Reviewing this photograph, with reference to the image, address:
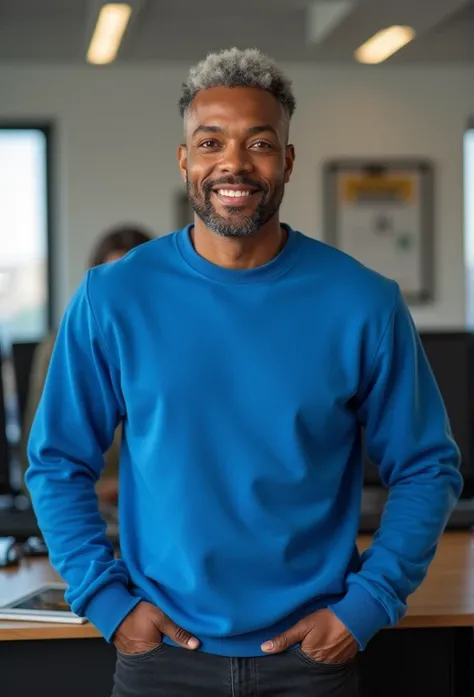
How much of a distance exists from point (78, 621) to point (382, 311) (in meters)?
0.78

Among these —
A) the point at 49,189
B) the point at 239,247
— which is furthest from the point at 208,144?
the point at 49,189

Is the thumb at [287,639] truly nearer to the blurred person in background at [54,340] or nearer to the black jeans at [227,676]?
the black jeans at [227,676]

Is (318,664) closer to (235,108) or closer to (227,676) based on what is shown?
(227,676)

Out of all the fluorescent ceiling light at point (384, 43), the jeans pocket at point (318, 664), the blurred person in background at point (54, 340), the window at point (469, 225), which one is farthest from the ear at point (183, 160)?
the window at point (469, 225)

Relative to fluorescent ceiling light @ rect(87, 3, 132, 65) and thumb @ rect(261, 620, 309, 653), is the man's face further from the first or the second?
fluorescent ceiling light @ rect(87, 3, 132, 65)

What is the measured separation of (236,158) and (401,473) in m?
0.55

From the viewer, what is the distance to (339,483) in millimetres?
1562

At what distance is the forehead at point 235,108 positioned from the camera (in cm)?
153

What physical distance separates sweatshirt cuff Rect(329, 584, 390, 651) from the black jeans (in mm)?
71

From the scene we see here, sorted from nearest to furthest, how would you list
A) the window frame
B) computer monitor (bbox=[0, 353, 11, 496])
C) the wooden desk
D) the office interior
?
the wooden desk, computer monitor (bbox=[0, 353, 11, 496]), the office interior, the window frame

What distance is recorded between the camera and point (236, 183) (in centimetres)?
152

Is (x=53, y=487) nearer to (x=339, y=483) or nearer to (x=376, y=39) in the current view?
(x=339, y=483)

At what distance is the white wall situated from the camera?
601 centimetres

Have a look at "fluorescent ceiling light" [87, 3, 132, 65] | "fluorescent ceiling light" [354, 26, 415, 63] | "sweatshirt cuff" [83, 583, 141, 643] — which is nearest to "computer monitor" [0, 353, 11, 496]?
"sweatshirt cuff" [83, 583, 141, 643]
